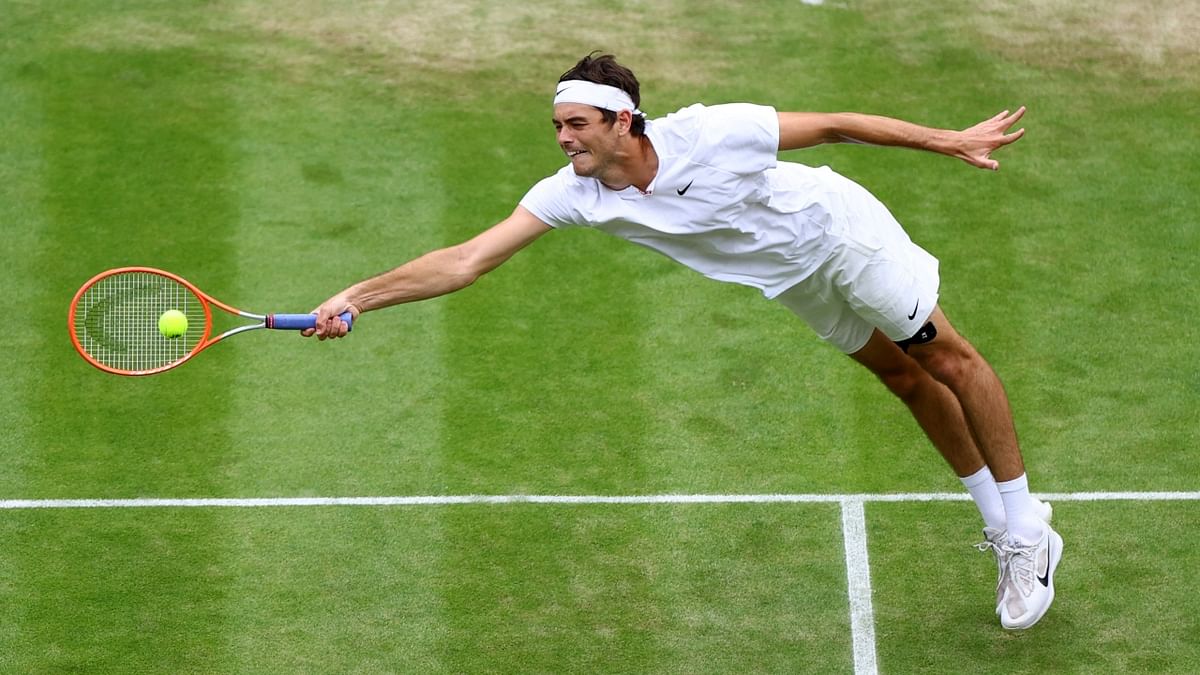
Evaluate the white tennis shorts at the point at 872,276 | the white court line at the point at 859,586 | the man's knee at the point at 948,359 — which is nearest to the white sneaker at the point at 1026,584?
the white court line at the point at 859,586

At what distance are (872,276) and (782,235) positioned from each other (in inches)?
15.0

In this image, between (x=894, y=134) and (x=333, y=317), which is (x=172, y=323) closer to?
(x=333, y=317)

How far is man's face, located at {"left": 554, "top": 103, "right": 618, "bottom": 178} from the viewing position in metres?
6.30

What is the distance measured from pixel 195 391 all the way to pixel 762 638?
3206 millimetres

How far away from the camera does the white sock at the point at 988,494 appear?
7059 mm

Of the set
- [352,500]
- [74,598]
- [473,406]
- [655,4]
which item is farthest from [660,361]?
[655,4]

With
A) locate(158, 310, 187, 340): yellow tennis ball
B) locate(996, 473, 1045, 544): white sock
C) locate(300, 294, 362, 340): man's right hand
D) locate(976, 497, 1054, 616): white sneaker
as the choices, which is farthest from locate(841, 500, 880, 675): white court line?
locate(158, 310, 187, 340): yellow tennis ball

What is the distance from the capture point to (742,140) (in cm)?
633

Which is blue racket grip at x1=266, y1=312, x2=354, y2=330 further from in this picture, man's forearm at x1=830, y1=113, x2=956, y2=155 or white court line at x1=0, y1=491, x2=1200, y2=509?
man's forearm at x1=830, y1=113, x2=956, y2=155

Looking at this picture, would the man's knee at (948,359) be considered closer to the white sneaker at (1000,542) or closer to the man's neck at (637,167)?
the white sneaker at (1000,542)

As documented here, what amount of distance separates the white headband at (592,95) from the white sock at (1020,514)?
2.16 metres

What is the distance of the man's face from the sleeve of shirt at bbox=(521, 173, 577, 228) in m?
0.14

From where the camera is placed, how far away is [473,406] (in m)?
8.44

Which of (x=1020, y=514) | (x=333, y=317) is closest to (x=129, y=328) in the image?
(x=333, y=317)
